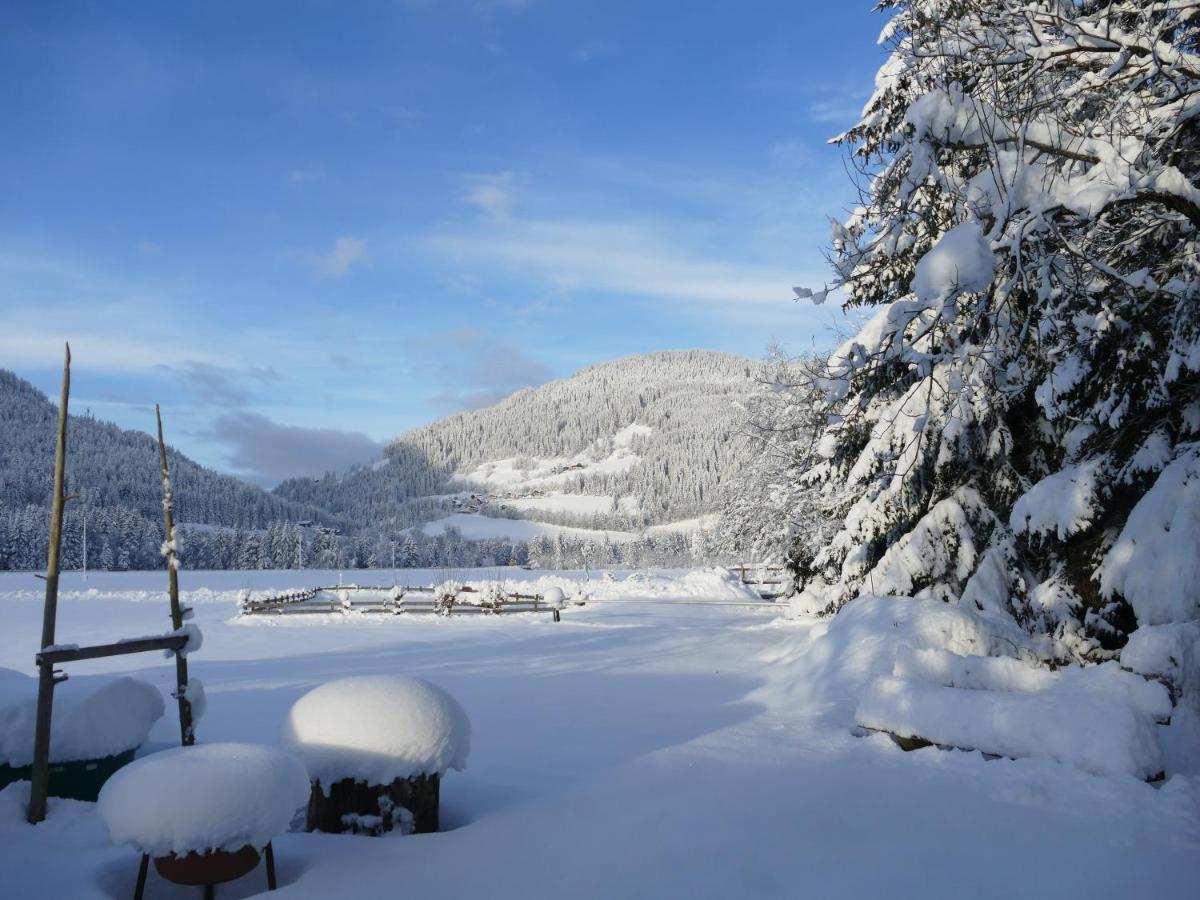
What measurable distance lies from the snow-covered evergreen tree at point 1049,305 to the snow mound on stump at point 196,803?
4.25 m

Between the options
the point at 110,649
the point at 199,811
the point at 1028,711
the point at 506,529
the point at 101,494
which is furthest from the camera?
the point at 506,529

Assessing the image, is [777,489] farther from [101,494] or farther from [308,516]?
[308,516]

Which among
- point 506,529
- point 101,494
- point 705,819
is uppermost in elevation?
point 101,494

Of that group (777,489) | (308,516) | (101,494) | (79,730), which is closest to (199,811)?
(79,730)

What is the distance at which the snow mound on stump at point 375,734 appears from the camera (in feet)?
16.2

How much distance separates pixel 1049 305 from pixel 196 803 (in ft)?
23.5

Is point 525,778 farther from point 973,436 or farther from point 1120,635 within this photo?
point 973,436

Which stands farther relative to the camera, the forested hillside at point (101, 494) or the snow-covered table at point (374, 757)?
the forested hillside at point (101, 494)

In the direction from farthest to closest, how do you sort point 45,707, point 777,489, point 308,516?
point 308,516
point 777,489
point 45,707

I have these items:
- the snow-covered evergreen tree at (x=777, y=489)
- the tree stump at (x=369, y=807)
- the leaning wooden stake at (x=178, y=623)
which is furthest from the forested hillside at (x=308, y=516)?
the tree stump at (x=369, y=807)

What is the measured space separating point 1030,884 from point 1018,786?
159cm

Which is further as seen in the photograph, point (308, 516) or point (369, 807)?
point (308, 516)

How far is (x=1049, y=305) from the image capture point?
6.54 metres

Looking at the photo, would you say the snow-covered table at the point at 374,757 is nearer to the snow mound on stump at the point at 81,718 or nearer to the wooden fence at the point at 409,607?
the snow mound on stump at the point at 81,718
